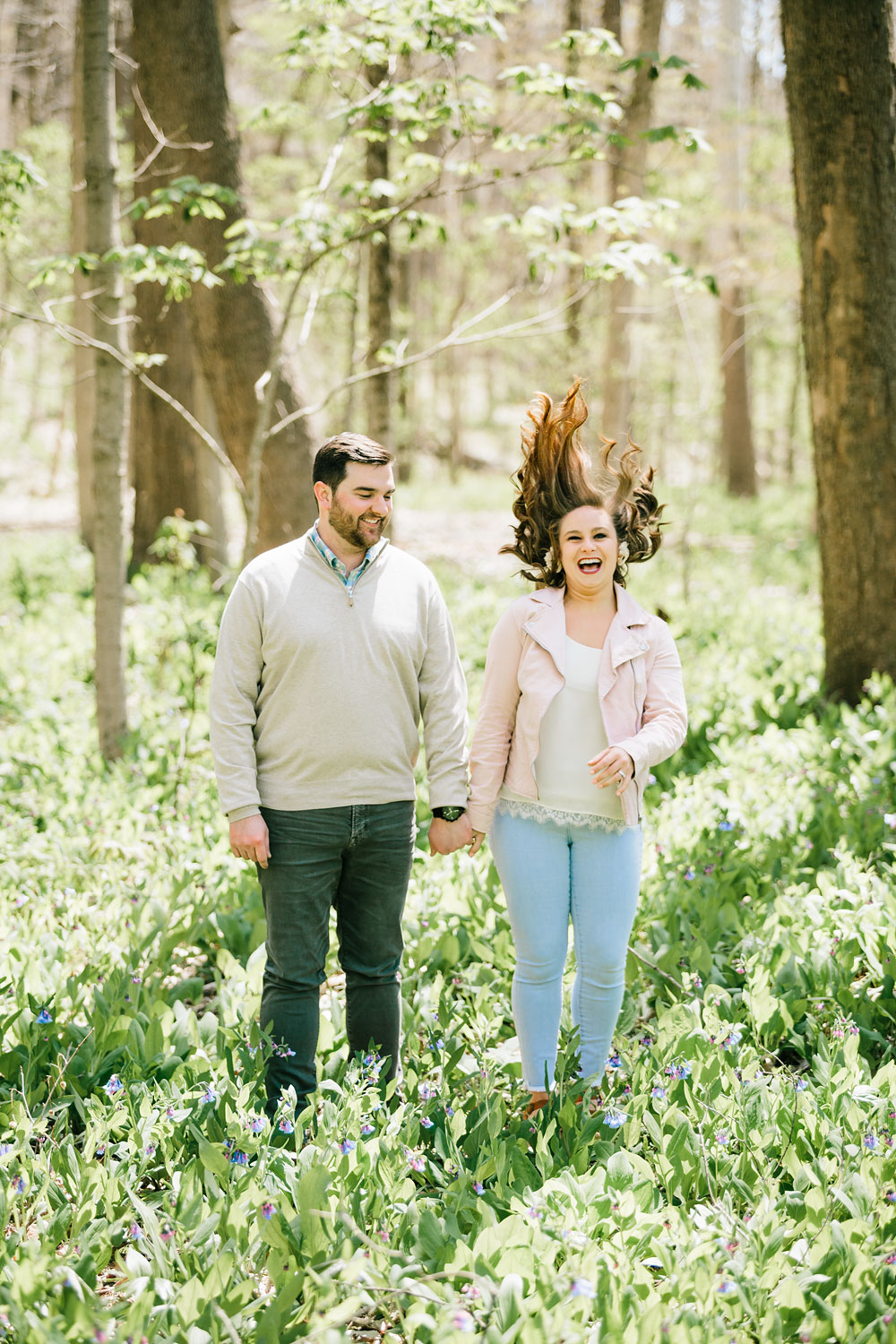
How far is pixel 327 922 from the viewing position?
114 inches

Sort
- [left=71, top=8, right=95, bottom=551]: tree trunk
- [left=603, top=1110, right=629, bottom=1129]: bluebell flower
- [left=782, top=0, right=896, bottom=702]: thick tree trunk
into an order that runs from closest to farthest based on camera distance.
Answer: [left=603, top=1110, right=629, bottom=1129]: bluebell flower < [left=782, top=0, right=896, bottom=702]: thick tree trunk < [left=71, top=8, right=95, bottom=551]: tree trunk

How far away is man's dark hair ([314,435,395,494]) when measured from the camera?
2725 mm

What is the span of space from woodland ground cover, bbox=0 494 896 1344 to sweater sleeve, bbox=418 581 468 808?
0.76 meters

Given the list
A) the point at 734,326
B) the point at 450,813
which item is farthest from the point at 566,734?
the point at 734,326

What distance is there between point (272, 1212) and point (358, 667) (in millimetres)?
1256

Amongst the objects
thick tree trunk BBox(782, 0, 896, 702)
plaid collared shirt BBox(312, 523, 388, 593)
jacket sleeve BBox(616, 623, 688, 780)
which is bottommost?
jacket sleeve BBox(616, 623, 688, 780)

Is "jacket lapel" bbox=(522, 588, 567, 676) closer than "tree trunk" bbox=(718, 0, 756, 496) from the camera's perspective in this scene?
Yes

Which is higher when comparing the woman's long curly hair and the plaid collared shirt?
the woman's long curly hair

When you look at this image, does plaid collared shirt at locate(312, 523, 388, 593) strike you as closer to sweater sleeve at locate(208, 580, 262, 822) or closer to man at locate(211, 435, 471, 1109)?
man at locate(211, 435, 471, 1109)

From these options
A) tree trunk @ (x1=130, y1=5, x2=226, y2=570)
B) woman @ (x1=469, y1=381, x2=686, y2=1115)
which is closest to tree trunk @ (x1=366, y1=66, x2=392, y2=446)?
tree trunk @ (x1=130, y1=5, x2=226, y2=570)

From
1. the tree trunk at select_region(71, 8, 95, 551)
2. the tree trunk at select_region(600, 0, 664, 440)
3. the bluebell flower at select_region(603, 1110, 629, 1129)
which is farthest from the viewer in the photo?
the tree trunk at select_region(600, 0, 664, 440)

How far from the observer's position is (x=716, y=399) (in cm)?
2123

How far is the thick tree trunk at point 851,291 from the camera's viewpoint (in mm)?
5441

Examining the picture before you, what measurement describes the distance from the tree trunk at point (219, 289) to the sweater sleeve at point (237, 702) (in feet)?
14.8
